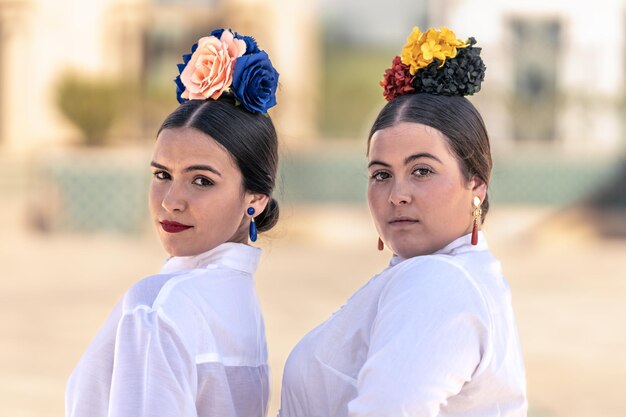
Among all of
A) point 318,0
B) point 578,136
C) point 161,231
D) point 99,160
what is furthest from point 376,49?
point 161,231

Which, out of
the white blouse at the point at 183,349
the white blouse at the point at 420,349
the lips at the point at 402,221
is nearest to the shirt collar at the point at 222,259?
the white blouse at the point at 183,349

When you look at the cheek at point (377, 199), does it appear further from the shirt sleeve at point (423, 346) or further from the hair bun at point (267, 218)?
the hair bun at point (267, 218)

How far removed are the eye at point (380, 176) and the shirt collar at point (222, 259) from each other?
0.96 feet

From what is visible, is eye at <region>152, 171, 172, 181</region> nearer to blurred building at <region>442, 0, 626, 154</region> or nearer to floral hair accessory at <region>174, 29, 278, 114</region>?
floral hair accessory at <region>174, 29, 278, 114</region>

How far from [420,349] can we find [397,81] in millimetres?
502

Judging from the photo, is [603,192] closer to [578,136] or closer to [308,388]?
[578,136]

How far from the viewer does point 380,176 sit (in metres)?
1.75

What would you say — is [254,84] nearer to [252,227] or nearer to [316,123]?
[252,227]

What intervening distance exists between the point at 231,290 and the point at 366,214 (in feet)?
36.0


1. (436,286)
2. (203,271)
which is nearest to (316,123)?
(203,271)

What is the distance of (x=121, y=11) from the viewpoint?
1473 cm

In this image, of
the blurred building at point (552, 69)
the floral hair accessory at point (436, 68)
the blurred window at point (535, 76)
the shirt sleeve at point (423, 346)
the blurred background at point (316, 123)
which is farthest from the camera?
the blurred window at point (535, 76)

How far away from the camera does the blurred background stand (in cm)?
1141

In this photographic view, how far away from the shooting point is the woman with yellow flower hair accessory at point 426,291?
152 centimetres
